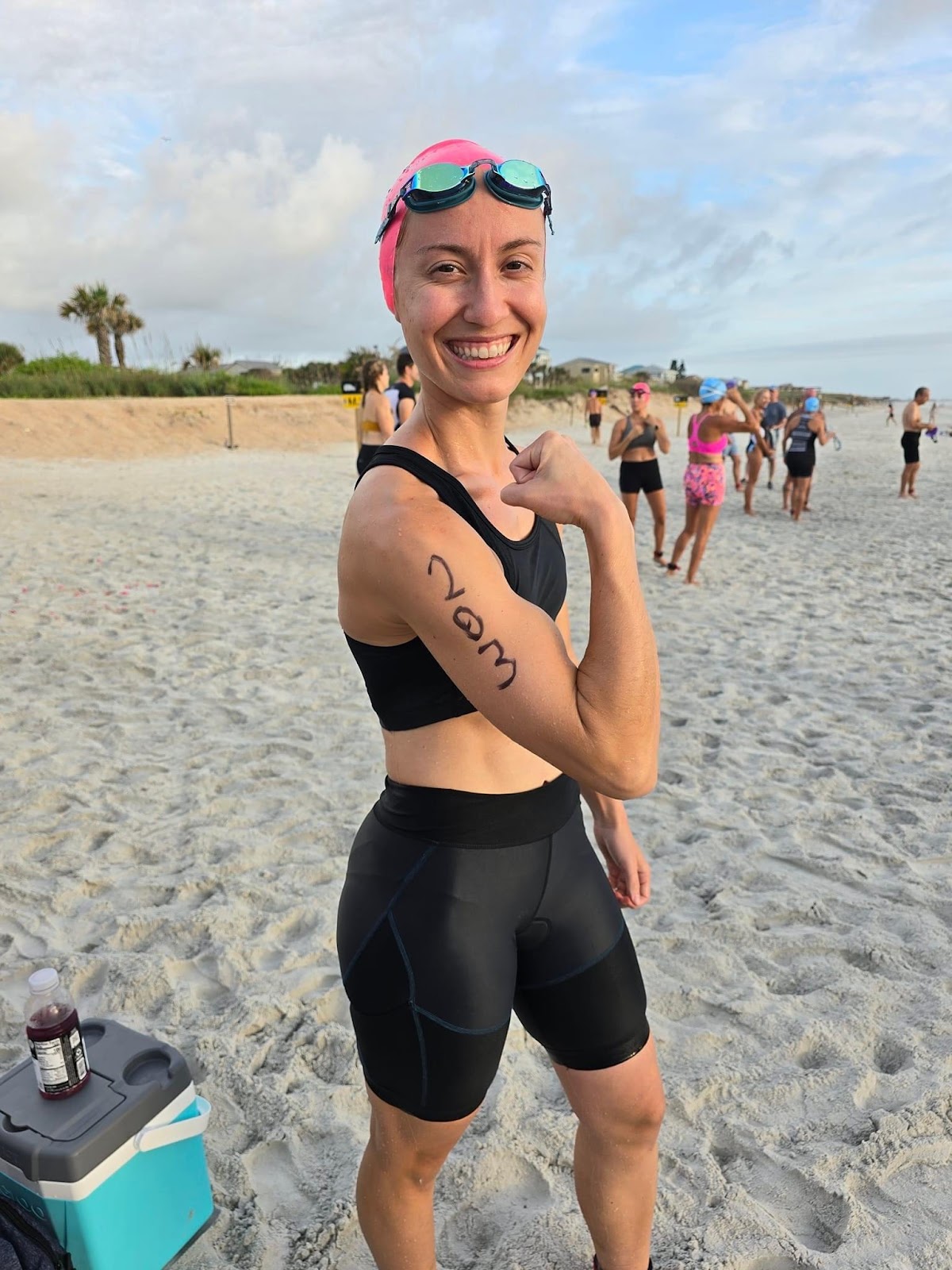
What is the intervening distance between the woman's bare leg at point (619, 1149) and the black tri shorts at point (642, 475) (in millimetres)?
7919

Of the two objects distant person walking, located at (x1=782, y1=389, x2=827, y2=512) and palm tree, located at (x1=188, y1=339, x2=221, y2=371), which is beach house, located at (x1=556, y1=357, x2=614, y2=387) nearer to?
palm tree, located at (x1=188, y1=339, x2=221, y2=371)

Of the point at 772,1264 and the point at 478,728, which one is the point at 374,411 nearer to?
the point at 478,728

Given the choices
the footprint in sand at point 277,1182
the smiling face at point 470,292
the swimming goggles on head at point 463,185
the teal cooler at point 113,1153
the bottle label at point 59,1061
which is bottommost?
the footprint in sand at point 277,1182

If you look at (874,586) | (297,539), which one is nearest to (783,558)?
(874,586)

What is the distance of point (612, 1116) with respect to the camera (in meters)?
1.61

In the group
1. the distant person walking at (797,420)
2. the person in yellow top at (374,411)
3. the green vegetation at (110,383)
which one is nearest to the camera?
the person in yellow top at (374,411)

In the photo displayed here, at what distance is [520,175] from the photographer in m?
1.42

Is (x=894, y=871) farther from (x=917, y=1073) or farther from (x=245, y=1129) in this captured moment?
(x=245, y=1129)

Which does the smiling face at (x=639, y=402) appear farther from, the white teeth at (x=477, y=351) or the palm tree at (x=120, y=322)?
the palm tree at (x=120, y=322)

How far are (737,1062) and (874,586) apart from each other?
23.7ft

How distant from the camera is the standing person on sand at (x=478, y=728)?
1.26 m

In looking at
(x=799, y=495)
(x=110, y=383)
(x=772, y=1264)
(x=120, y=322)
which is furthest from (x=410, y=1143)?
(x=120, y=322)

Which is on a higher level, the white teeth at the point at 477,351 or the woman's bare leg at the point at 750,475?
the white teeth at the point at 477,351

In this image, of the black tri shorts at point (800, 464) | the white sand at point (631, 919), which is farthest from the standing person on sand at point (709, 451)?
the black tri shorts at point (800, 464)
